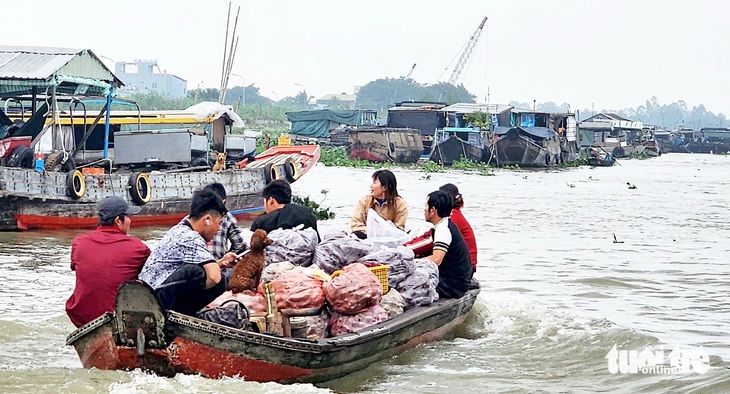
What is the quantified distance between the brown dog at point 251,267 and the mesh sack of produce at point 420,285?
127 cm

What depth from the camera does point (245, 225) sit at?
17.5 metres

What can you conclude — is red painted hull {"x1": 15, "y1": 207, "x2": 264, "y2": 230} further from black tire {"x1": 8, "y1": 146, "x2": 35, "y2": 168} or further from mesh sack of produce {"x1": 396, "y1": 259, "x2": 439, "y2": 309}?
mesh sack of produce {"x1": 396, "y1": 259, "x2": 439, "y2": 309}

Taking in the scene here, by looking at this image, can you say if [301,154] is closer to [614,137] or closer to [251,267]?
[251,267]

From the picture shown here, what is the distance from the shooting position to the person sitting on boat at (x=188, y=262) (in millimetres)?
5949

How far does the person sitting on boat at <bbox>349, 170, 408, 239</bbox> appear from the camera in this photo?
848 cm

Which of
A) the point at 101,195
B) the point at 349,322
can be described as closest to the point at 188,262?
the point at 349,322

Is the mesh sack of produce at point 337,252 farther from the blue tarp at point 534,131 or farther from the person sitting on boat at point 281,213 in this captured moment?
the blue tarp at point 534,131

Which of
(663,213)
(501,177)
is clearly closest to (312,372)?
(663,213)

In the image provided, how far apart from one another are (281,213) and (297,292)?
120 centimetres

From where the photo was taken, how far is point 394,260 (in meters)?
7.32

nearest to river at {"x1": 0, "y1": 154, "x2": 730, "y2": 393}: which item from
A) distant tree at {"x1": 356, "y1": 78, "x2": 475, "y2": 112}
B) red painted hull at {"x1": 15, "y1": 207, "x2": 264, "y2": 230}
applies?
red painted hull at {"x1": 15, "y1": 207, "x2": 264, "y2": 230}

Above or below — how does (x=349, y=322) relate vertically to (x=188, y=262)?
below

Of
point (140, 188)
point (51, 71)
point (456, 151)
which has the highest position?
point (51, 71)

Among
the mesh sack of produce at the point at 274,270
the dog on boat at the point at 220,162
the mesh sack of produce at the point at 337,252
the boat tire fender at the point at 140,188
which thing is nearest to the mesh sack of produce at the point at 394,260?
the mesh sack of produce at the point at 337,252
